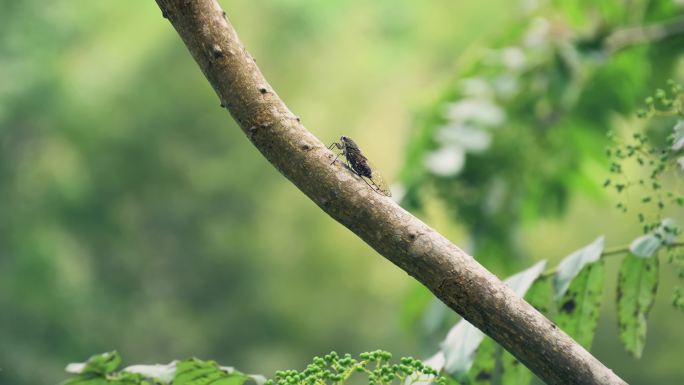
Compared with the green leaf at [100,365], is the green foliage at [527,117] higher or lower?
higher

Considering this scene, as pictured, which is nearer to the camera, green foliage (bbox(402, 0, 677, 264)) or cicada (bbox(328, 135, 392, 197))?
cicada (bbox(328, 135, 392, 197))

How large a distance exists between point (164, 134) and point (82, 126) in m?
0.37

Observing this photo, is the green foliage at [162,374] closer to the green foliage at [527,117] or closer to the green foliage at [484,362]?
the green foliage at [484,362]

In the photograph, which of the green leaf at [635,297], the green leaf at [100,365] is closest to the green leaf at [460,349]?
the green leaf at [635,297]

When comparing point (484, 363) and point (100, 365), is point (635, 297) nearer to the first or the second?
point (484, 363)

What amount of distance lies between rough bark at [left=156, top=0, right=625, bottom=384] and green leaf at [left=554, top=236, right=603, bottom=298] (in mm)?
198

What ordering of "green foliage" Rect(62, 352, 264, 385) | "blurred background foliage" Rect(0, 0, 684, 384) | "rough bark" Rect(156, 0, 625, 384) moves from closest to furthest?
"rough bark" Rect(156, 0, 625, 384) → "green foliage" Rect(62, 352, 264, 385) → "blurred background foliage" Rect(0, 0, 684, 384)

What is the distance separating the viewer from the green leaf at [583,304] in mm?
687

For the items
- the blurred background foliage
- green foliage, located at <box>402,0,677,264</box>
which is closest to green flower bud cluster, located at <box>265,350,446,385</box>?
green foliage, located at <box>402,0,677,264</box>

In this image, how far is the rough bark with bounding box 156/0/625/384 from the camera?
482 millimetres

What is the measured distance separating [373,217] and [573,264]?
260mm

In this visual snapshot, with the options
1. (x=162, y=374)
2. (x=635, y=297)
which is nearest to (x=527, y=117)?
(x=635, y=297)

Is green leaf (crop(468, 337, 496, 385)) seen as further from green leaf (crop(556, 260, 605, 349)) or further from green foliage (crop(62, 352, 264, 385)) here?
green foliage (crop(62, 352, 264, 385))

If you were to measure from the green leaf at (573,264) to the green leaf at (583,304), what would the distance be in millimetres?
10
